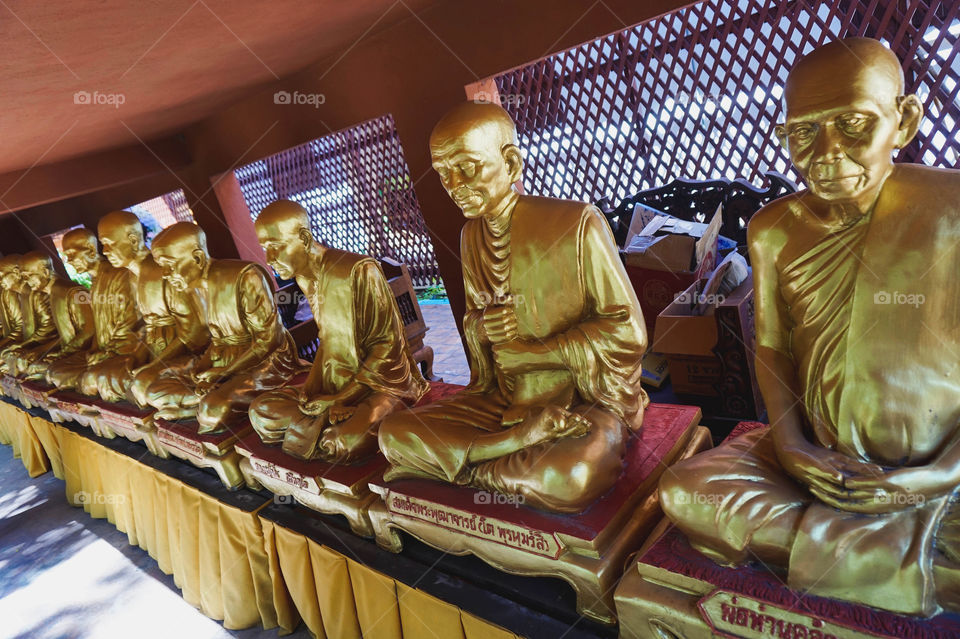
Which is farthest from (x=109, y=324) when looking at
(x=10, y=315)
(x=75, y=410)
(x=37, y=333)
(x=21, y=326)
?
(x=10, y=315)

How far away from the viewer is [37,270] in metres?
4.61

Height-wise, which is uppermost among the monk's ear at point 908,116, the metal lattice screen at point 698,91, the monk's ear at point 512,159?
the metal lattice screen at point 698,91

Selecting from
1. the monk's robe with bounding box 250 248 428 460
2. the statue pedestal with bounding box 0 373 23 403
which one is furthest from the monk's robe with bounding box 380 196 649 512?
the statue pedestal with bounding box 0 373 23 403

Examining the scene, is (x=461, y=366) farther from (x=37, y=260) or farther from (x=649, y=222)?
(x=37, y=260)

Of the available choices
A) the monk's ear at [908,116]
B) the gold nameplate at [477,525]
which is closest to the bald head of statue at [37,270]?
the gold nameplate at [477,525]

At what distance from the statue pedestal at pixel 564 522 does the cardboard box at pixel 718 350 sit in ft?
2.58

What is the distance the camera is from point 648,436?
1850mm

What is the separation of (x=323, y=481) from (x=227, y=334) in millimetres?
1217

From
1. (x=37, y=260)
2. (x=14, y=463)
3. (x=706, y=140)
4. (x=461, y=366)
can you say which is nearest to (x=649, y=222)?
(x=706, y=140)

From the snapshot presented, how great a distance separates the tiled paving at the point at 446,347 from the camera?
475cm

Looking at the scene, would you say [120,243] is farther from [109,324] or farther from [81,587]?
[81,587]

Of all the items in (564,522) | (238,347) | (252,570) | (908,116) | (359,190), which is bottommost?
(252,570)

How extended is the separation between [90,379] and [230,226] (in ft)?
7.87

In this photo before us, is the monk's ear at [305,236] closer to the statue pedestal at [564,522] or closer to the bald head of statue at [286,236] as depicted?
the bald head of statue at [286,236]
